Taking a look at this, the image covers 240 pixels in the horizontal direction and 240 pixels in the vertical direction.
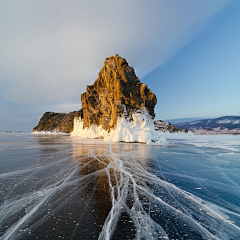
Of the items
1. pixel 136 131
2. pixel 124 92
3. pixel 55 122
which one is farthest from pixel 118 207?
pixel 55 122

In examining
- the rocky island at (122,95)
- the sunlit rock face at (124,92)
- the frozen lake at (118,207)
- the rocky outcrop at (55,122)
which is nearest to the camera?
the frozen lake at (118,207)

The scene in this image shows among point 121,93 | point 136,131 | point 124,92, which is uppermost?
point 124,92

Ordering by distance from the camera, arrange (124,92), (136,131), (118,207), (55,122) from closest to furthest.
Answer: (118,207) → (136,131) → (124,92) → (55,122)

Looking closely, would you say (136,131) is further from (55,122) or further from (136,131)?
(55,122)

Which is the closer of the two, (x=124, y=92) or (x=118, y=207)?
(x=118, y=207)

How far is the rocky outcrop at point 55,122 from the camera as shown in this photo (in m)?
110

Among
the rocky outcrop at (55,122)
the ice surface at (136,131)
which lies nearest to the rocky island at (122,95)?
the ice surface at (136,131)

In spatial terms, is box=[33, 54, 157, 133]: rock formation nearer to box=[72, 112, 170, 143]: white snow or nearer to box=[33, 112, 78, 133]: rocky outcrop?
box=[72, 112, 170, 143]: white snow

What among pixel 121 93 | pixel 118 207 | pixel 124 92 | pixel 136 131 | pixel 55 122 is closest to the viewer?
pixel 118 207

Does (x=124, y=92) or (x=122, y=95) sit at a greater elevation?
(x=124, y=92)

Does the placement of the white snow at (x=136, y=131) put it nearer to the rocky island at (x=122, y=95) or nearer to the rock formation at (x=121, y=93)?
the rocky island at (x=122, y=95)

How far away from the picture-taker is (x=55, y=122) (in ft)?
416

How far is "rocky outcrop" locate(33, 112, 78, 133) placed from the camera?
110m

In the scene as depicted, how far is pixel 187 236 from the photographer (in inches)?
106
